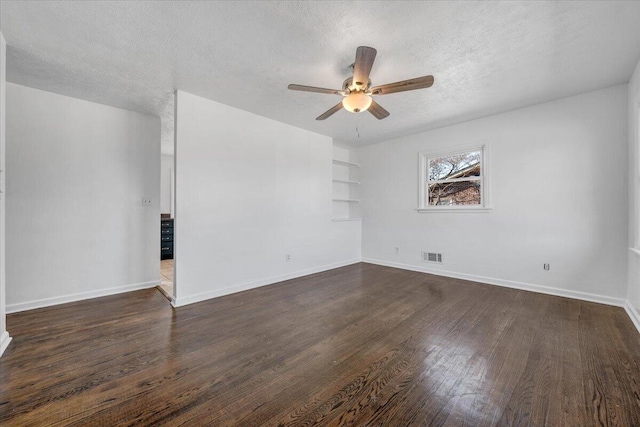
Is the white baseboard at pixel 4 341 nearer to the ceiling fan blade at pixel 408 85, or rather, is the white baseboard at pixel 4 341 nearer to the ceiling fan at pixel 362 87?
the ceiling fan at pixel 362 87

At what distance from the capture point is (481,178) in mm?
4125

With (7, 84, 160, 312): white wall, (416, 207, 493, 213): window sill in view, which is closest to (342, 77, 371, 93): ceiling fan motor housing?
(416, 207, 493, 213): window sill

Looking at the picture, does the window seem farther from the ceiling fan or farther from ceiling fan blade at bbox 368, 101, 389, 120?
the ceiling fan

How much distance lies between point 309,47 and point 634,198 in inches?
143

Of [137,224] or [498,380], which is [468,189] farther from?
[137,224]

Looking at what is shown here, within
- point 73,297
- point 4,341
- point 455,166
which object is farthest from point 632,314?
point 73,297

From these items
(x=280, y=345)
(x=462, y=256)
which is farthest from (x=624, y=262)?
(x=280, y=345)

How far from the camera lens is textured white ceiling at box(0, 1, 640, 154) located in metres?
1.86

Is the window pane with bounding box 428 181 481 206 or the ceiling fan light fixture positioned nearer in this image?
the ceiling fan light fixture

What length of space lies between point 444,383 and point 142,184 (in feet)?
13.8

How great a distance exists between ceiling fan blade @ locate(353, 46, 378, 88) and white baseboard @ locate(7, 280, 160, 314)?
12.6 ft

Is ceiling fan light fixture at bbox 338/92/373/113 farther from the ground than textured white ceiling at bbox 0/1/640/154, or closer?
closer

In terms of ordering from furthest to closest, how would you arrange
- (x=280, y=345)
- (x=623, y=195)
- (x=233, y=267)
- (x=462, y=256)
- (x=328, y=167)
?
(x=328, y=167), (x=462, y=256), (x=233, y=267), (x=623, y=195), (x=280, y=345)

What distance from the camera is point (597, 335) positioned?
2326mm
